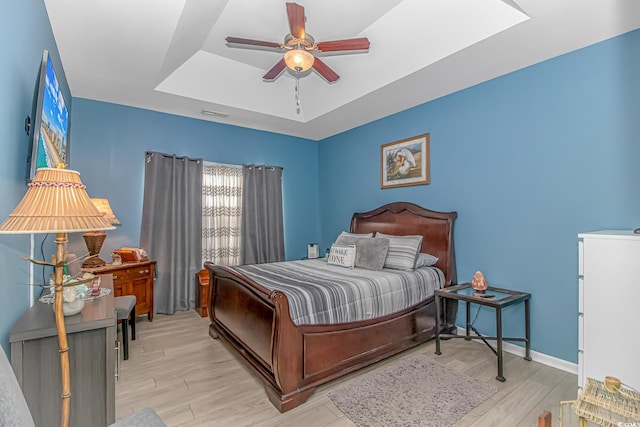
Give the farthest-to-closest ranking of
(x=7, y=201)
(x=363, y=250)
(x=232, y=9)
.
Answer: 1. (x=363, y=250)
2. (x=232, y=9)
3. (x=7, y=201)

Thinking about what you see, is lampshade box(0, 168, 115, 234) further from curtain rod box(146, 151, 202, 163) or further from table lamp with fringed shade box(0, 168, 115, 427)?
curtain rod box(146, 151, 202, 163)

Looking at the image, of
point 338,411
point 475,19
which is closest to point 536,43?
point 475,19

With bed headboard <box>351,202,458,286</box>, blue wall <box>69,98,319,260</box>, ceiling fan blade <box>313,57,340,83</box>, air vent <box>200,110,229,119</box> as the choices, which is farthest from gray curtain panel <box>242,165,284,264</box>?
ceiling fan blade <box>313,57,340,83</box>

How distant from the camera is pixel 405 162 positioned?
13.2 ft

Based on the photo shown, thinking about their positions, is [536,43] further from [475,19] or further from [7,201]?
[7,201]

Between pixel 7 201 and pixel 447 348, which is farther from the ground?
pixel 7 201

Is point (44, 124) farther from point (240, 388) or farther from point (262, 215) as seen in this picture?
point (262, 215)

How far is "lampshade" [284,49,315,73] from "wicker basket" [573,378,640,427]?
8.45 feet

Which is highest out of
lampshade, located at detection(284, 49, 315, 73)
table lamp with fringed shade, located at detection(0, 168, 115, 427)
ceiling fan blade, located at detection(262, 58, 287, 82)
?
ceiling fan blade, located at detection(262, 58, 287, 82)

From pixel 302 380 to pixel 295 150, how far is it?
402 centimetres

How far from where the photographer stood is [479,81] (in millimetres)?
3193

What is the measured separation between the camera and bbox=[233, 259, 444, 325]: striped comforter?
7.56 feet

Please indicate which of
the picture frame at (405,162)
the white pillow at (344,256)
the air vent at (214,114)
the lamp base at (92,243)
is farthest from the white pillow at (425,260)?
the lamp base at (92,243)

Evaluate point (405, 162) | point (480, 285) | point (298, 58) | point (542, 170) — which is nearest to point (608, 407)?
point (480, 285)
